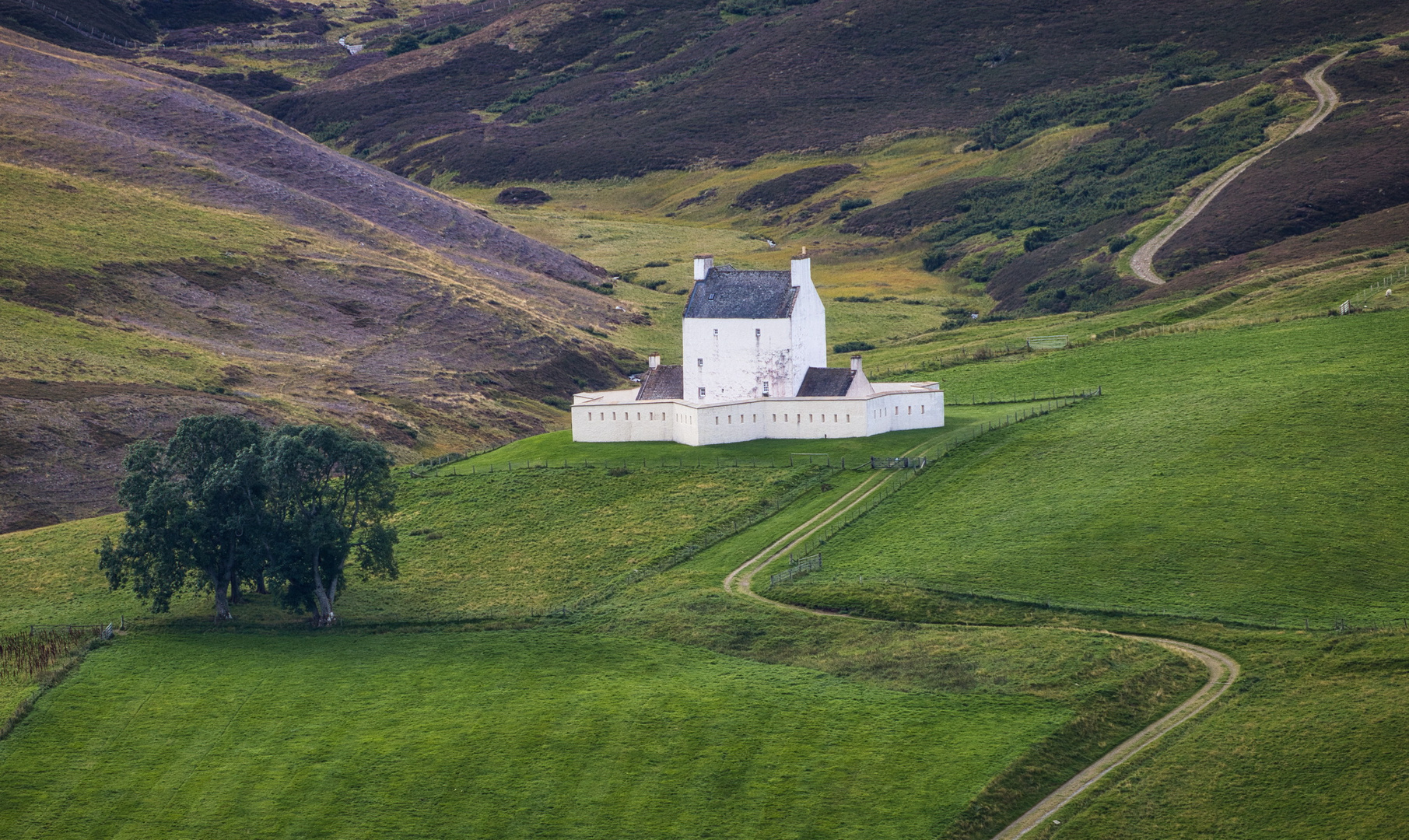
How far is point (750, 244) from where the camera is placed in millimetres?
153625

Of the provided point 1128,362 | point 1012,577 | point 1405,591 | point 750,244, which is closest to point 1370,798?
point 1405,591

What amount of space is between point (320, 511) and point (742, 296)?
26.9 meters

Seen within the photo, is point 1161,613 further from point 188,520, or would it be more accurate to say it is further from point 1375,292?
point 1375,292

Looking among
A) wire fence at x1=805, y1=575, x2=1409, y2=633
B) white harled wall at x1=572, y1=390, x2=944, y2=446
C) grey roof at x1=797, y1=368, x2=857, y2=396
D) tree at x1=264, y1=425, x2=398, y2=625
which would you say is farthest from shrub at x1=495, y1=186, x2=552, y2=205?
wire fence at x1=805, y1=575, x2=1409, y2=633

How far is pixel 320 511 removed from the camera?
2149 inches

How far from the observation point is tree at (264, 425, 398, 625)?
53531mm

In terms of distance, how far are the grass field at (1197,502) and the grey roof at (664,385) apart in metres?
16.0

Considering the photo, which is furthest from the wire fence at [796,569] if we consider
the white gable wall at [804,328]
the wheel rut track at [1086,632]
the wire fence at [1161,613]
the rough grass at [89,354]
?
the rough grass at [89,354]

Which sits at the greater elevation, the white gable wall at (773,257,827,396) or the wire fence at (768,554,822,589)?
the white gable wall at (773,257,827,396)

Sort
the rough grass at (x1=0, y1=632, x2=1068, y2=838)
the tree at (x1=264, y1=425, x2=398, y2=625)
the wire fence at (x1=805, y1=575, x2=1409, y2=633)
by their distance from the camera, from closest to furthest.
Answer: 1. the rough grass at (x1=0, y1=632, x2=1068, y2=838)
2. the wire fence at (x1=805, y1=575, x2=1409, y2=633)
3. the tree at (x1=264, y1=425, x2=398, y2=625)

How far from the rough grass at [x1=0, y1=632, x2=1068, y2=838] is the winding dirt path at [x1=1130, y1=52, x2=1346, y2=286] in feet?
253

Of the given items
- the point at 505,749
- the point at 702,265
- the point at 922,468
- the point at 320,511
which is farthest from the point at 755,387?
the point at 505,749

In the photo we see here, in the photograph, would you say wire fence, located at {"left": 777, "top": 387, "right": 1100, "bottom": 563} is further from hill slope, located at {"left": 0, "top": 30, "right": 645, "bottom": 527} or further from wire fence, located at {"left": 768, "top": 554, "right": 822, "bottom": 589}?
hill slope, located at {"left": 0, "top": 30, "right": 645, "bottom": 527}

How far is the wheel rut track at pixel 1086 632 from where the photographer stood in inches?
1481
